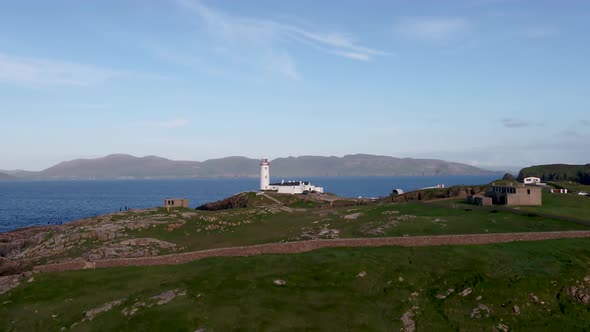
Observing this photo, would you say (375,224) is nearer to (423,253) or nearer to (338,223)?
(338,223)

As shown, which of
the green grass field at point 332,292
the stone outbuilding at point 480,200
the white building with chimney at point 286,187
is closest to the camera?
the green grass field at point 332,292

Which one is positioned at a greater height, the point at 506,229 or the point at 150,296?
the point at 506,229

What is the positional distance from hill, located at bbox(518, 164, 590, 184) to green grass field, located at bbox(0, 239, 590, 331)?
149 meters

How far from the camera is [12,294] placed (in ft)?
106

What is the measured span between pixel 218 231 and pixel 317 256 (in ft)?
79.0

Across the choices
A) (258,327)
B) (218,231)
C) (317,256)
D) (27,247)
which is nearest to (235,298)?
(258,327)

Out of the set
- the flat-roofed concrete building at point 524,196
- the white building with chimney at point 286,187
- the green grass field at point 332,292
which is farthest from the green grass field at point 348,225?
the white building with chimney at point 286,187

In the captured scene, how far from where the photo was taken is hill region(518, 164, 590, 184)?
6542 inches

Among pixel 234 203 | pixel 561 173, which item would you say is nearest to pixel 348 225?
pixel 234 203

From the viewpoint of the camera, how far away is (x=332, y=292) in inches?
1182

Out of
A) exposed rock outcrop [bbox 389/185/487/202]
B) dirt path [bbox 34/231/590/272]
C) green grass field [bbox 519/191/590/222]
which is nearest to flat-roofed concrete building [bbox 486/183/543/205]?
green grass field [bbox 519/191/590/222]

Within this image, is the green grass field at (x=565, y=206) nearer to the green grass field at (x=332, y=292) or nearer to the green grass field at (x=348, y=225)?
the green grass field at (x=348, y=225)

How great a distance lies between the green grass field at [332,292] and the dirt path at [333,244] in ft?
4.34

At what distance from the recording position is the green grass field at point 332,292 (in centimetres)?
2664
